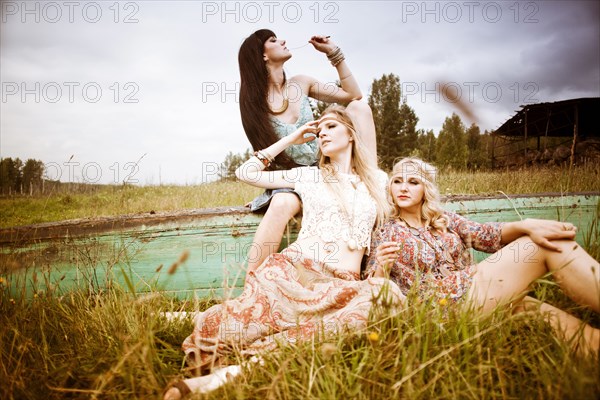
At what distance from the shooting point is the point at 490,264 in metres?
1.70

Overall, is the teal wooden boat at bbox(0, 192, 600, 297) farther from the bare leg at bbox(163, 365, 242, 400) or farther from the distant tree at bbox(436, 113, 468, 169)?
the distant tree at bbox(436, 113, 468, 169)

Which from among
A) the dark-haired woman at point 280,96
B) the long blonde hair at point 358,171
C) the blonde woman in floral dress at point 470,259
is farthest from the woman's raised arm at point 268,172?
the blonde woman in floral dress at point 470,259

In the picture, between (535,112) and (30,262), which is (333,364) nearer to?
(30,262)

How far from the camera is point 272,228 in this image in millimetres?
2238

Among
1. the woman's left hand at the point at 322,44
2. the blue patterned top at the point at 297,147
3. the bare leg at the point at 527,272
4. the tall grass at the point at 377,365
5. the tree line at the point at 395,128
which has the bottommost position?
the tall grass at the point at 377,365

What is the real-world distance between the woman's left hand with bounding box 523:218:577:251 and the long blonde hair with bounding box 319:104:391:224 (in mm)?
776

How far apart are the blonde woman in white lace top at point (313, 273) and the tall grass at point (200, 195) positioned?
151 centimetres

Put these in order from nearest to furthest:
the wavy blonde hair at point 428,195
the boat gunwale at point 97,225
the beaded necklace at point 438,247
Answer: the beaded necklace at point 438,247
the wavy blonde hair at point 428,195
the boat gunwale at point 97,225

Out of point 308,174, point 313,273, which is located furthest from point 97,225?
point 313,273

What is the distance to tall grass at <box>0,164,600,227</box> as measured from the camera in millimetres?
3363

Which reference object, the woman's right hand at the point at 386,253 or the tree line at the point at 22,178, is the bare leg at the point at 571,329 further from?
the tree line at the point at 22,178

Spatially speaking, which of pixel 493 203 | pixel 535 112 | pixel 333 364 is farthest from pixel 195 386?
pixel 535 112

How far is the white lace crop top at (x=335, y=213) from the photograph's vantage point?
6.59 feet

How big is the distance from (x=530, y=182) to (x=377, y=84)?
16019 millimetres
